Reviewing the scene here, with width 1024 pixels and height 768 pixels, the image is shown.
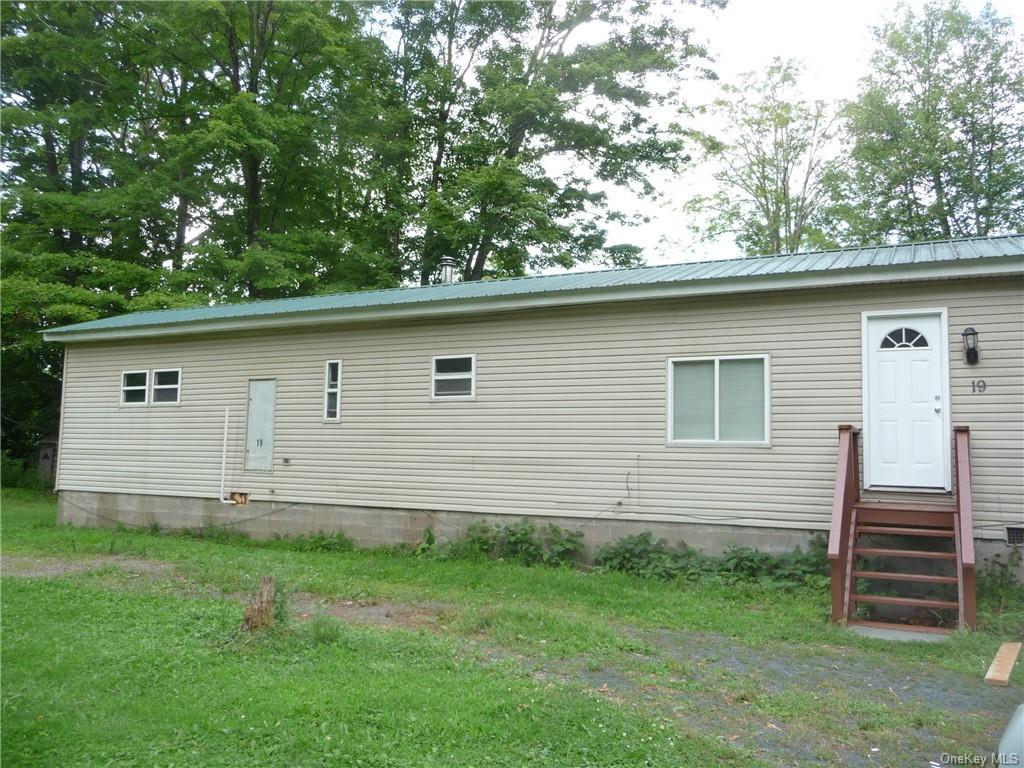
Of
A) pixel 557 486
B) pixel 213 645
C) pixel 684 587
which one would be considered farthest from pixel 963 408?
pixel 213 645

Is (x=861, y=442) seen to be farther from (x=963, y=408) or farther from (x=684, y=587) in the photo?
(x=684, y=587)

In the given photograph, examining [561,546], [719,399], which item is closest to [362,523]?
[561,546]

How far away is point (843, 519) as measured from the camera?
6.89m

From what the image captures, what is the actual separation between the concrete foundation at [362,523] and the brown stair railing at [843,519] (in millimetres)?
748

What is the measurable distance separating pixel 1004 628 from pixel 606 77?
18.4 m

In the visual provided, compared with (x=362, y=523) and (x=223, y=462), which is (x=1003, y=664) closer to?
(x=362, y=523)

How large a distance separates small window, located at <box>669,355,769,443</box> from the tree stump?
4.78 meters

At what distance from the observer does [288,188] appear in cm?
2217

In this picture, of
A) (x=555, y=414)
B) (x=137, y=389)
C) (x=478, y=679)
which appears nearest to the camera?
(x=478, y=679)

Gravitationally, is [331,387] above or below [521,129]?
below

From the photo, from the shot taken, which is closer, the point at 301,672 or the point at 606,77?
the point at 301,672

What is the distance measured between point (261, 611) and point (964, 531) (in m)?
5.51

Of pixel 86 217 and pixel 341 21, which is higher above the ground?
pixel 341 21

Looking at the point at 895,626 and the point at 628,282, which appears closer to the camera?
the point at 895,626
